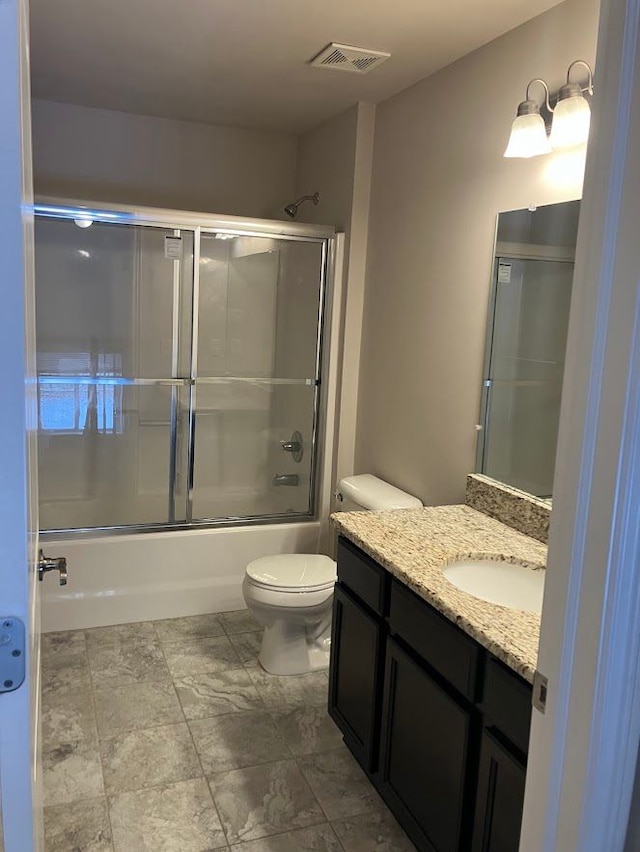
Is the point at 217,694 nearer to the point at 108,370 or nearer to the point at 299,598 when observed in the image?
the point at 299,598

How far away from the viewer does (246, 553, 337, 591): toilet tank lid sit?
2820 mm

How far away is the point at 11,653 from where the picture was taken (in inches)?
36.3

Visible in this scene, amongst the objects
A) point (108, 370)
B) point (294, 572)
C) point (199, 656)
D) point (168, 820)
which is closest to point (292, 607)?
point (294, 572)

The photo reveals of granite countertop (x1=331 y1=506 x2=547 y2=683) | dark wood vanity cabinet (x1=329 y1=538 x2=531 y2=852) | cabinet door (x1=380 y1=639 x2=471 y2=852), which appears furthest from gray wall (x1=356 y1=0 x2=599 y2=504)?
cabinet door (x1=380 y1=639 x2=471 y2=852)

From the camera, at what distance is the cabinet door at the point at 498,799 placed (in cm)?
149

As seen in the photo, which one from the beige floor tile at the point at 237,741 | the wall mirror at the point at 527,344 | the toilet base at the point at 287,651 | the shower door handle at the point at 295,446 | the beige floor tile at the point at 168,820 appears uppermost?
the wall mirror at the point at 527,344

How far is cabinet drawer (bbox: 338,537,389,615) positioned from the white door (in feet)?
4.03

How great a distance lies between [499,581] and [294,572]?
1.06 meters

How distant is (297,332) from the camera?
3805mm

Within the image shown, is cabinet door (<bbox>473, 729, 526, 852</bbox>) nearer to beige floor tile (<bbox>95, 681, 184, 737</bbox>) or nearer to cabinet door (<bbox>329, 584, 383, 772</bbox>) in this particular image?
cabinet door (<bbox>329, 584, 383, 772</bbox>)

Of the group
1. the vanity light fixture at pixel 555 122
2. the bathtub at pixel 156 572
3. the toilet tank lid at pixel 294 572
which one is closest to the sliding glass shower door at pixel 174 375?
the bathtub at pixel 156 572

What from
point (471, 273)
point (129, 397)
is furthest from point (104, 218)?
point (471, 273)

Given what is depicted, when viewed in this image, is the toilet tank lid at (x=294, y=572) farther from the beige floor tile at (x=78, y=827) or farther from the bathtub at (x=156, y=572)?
the beige floor tile at (x=78, y=827)

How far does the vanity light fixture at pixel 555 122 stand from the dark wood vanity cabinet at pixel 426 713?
1346mm
